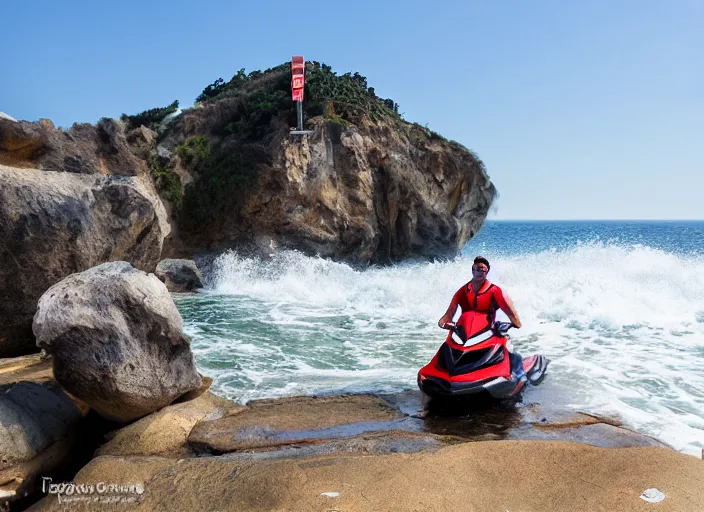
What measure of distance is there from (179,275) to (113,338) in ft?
34.6

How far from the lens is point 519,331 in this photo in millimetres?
8414

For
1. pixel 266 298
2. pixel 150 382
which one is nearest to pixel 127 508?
pixel 150 382

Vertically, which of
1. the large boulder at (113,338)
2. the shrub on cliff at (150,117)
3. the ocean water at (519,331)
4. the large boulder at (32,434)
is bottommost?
the ocean water at (519,331)

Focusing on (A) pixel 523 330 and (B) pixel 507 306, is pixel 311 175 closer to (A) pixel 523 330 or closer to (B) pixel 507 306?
(A) pixel 523 330

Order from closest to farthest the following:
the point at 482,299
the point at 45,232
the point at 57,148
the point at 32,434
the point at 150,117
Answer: the point at 32,434
the point at 45,232
the point at 482,299
the point at 57,148
the point at 150,117

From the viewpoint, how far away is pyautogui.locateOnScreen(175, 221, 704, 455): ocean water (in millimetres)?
5477

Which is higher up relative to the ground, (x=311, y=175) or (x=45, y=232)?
(x=311, y=175)

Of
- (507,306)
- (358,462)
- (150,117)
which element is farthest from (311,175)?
(358,462)

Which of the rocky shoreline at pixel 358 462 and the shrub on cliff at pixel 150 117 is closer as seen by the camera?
the rocky shoreline at pixel 358 462

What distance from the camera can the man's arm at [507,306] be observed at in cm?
519

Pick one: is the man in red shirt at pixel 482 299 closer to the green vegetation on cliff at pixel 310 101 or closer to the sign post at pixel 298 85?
the sign post at pixel 298 85

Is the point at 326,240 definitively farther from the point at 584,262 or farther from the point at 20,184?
the point at 20,184

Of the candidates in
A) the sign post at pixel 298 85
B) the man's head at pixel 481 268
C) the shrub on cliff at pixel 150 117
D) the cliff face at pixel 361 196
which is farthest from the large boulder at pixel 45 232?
the shrub on cliff at pixel 150 117

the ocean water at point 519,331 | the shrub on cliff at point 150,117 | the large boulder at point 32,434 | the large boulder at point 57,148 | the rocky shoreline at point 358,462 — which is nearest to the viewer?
the rocky shoreline at point 358,462
